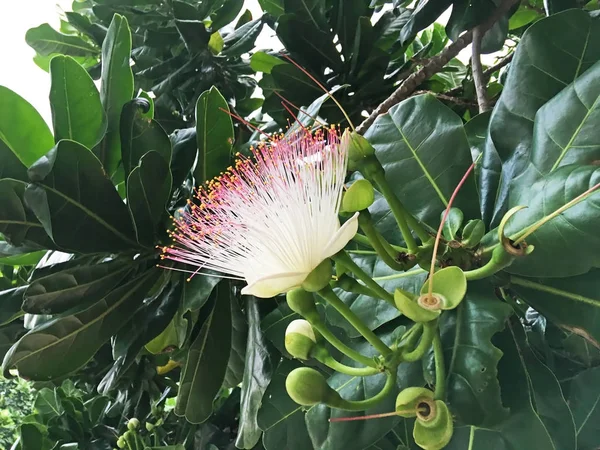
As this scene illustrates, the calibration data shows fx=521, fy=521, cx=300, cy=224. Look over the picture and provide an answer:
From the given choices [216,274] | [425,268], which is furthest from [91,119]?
[425,268]

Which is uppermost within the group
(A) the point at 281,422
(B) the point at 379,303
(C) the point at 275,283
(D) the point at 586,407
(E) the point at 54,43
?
(E) the point at 54,43

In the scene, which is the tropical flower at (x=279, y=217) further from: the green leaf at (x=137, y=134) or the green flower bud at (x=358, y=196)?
the green leaf at (x=137, y=134)

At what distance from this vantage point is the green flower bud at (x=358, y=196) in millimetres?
381

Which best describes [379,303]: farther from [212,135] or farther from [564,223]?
[212,135]

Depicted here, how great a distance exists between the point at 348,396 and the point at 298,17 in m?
0.60

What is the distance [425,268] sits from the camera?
418mm

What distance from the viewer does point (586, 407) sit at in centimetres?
53

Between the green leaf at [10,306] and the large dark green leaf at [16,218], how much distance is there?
0.12 meters

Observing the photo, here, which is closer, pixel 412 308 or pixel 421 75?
pixel 412 308

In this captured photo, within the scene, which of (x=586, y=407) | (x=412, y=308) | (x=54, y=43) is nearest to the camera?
(x=412, y=308)

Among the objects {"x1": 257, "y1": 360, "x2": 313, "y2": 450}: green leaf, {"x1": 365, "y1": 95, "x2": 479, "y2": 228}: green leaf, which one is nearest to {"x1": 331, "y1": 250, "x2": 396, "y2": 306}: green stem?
{"x1": 365, "y1": 95, "x2": 479, "y2": 228}: green leaf

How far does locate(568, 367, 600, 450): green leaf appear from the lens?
0.52 metres

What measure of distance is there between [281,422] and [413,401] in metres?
0.25

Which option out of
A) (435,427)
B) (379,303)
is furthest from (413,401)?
(379,303)
